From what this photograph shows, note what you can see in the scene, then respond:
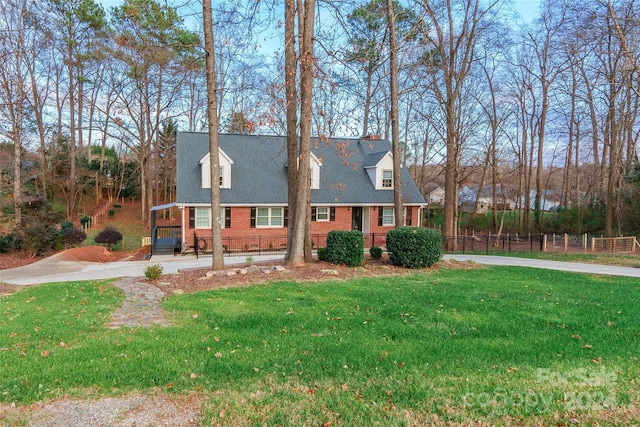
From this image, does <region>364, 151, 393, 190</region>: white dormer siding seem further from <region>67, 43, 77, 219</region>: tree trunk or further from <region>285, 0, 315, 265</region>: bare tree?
<region>67, 43, 77, 219</region>: tree trunk

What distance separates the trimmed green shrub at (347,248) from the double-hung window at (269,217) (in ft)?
31.3

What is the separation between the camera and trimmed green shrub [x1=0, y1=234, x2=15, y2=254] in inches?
643

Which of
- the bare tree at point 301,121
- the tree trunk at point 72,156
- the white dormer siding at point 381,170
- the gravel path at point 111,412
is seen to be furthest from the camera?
the tree trunk at point 72,156

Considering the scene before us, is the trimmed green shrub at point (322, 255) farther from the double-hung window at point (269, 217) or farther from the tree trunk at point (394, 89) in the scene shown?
the double-hung window at point (269, 217)

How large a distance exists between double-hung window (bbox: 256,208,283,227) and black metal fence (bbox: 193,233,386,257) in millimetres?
738

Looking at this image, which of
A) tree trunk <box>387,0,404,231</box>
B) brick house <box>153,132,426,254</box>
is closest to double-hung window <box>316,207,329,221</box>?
brick house <box>153,132,426,254</box>

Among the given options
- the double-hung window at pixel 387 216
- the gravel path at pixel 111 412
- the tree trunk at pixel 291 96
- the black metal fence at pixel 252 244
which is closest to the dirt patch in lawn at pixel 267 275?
the tree trunk at pixel 291 96

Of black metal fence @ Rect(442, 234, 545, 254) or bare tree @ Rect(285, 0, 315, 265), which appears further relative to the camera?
black metal fence @ Rect(442, 234, 545, 254)

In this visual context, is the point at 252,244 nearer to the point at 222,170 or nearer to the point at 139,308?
the point at 222,170

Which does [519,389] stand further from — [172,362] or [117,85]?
[117,85]

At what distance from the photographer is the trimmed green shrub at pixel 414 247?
1188cm

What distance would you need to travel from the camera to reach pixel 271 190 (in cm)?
2128

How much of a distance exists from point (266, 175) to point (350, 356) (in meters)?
18.2

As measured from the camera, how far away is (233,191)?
20.5 m
